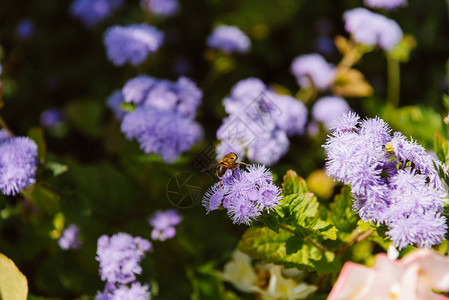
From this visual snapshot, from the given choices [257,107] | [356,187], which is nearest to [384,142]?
[356,187]

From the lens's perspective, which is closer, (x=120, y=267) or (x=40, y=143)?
(x=120, y=267)

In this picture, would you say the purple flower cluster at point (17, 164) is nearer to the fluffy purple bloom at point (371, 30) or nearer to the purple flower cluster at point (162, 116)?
the purple flower cluster at point (162, 116)

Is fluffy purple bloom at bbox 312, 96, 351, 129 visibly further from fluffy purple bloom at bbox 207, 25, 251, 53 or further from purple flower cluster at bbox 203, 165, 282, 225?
purple flower cluster at bbox 203, 165, 282, 225

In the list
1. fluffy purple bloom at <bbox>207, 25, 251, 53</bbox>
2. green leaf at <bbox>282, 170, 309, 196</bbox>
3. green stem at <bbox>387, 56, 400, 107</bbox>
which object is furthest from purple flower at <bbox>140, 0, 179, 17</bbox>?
green leaf at <bbox>282, 170, 309, 196</bbox>

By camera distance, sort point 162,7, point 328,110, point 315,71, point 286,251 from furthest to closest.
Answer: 1. point 162,7
2. point 315,71
3. point 328,110
4. point 286,251

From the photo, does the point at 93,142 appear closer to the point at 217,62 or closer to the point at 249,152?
the point at 217,62

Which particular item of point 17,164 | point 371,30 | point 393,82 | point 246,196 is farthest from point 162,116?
point 393,82

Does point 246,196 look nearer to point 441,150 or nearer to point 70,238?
point 441,150
